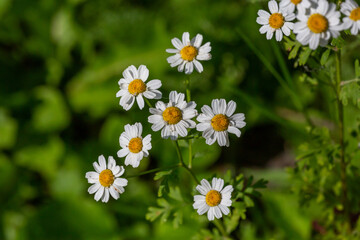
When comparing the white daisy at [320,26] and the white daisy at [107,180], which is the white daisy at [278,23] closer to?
the white daisy at [320,26]

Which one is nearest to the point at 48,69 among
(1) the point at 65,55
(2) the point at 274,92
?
(1) the point at 65,55

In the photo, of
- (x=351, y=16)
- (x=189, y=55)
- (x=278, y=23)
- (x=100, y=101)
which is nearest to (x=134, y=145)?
(x=189, y=55)

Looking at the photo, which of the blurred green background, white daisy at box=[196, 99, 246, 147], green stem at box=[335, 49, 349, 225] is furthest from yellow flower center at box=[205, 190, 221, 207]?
the blurred green background

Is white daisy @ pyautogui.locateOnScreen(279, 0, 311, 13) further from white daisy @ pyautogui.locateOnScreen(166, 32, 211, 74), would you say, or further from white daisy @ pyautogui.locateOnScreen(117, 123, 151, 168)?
white daisy @ pyautogui.locateOnScreen(117, 123, 151, 168)

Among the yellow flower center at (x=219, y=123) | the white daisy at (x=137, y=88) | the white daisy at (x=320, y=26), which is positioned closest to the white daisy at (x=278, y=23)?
the white daisy at (x=320, y=26)

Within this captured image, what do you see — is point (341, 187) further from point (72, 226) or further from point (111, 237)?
point (72, 226)

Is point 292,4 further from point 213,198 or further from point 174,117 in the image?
point 213,198
